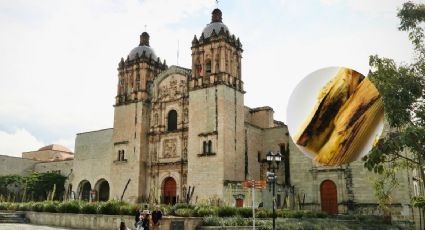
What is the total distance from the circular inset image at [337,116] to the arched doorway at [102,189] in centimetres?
3517

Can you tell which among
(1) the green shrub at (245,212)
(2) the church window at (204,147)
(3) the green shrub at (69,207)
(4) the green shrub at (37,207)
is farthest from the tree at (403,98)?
(4) the green shrub at (37,207)

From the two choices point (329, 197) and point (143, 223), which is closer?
point (143, 223)

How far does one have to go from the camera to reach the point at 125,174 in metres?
36.1

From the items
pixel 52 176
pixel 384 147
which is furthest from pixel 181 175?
pixel 384 147

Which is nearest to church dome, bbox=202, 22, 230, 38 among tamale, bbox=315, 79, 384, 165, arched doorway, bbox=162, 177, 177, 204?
arched doorway, bbox=162, 177, 177, 204

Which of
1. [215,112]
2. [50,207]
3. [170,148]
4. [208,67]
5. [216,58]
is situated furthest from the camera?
[170,148]

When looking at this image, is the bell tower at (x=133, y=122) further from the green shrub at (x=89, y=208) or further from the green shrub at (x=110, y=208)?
the green shrub at (x=110, y=208)

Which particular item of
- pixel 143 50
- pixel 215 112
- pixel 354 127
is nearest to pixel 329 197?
pixel 215 112

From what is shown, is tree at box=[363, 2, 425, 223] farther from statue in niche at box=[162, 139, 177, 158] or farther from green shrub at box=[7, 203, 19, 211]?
green shrub at box=[7, 203, 19, 211]

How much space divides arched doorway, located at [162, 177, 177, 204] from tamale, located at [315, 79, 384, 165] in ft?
89.3

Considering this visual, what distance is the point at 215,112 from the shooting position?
31641mm

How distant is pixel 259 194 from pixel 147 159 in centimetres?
1188

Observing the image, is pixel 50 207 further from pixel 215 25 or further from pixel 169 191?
pixel 215 25

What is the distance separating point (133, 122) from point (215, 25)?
11710 millimetres
